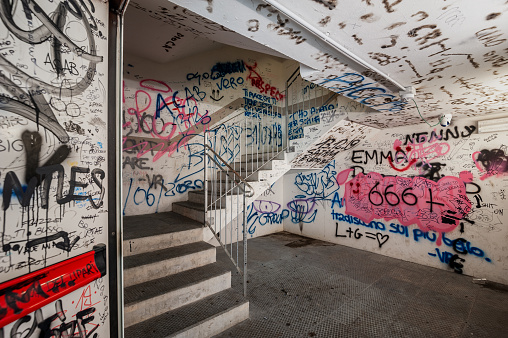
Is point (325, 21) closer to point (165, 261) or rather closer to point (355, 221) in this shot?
point (165, 261)

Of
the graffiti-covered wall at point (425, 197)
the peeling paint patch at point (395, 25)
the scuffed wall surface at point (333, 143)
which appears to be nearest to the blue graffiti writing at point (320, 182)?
the graffiti-covered wall at point (425, 197)

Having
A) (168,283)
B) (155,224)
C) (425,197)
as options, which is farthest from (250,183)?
(425,197)

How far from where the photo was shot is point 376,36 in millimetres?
1593

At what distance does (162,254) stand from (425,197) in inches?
169

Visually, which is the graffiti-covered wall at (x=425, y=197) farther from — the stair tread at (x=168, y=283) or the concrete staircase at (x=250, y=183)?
the stair tread at (x=168, y=283)

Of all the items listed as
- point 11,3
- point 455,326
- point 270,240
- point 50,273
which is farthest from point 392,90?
point 270,240

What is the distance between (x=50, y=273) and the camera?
0.97m

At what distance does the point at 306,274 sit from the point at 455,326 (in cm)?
180

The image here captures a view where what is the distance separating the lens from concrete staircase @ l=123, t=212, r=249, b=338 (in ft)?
6.91

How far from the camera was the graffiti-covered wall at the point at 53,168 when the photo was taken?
887 millimetres

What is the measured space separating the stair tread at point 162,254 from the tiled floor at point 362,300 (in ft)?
2.90

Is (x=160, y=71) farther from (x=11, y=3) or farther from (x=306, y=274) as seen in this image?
(x=306, y=274)

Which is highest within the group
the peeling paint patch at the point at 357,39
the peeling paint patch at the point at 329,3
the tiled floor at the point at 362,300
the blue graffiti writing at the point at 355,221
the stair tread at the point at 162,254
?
the peeling paint patch at the point at 329,3

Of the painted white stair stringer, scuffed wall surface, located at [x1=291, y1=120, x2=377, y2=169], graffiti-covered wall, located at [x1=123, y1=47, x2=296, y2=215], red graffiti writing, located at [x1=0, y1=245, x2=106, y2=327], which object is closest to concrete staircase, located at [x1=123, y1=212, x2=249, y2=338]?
the painted white stair stringer
